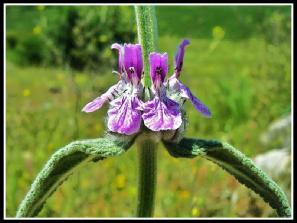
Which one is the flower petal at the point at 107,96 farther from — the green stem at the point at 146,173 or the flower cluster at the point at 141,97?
the green stem at the point at 146,173

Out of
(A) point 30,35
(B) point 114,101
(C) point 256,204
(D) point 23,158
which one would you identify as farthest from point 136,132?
(A) point 30,35

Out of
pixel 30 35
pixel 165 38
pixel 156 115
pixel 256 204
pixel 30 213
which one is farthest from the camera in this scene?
pixel 30 35

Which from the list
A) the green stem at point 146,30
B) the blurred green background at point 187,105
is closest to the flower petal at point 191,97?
the green stem at point 146,30

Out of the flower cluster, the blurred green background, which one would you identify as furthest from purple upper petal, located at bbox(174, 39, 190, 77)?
the blurred green background

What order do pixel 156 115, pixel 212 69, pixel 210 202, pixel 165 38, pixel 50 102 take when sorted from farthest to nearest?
pixel 212 69
pixel 50 102
pixel 165 38
pixel 210 202
pixel 156 115

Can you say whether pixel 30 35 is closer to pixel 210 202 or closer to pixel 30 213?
pixel 210 202

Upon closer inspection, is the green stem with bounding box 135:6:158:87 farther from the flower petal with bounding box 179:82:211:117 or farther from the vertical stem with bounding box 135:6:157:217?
the flower petal with bounding box 179:82:211:117
